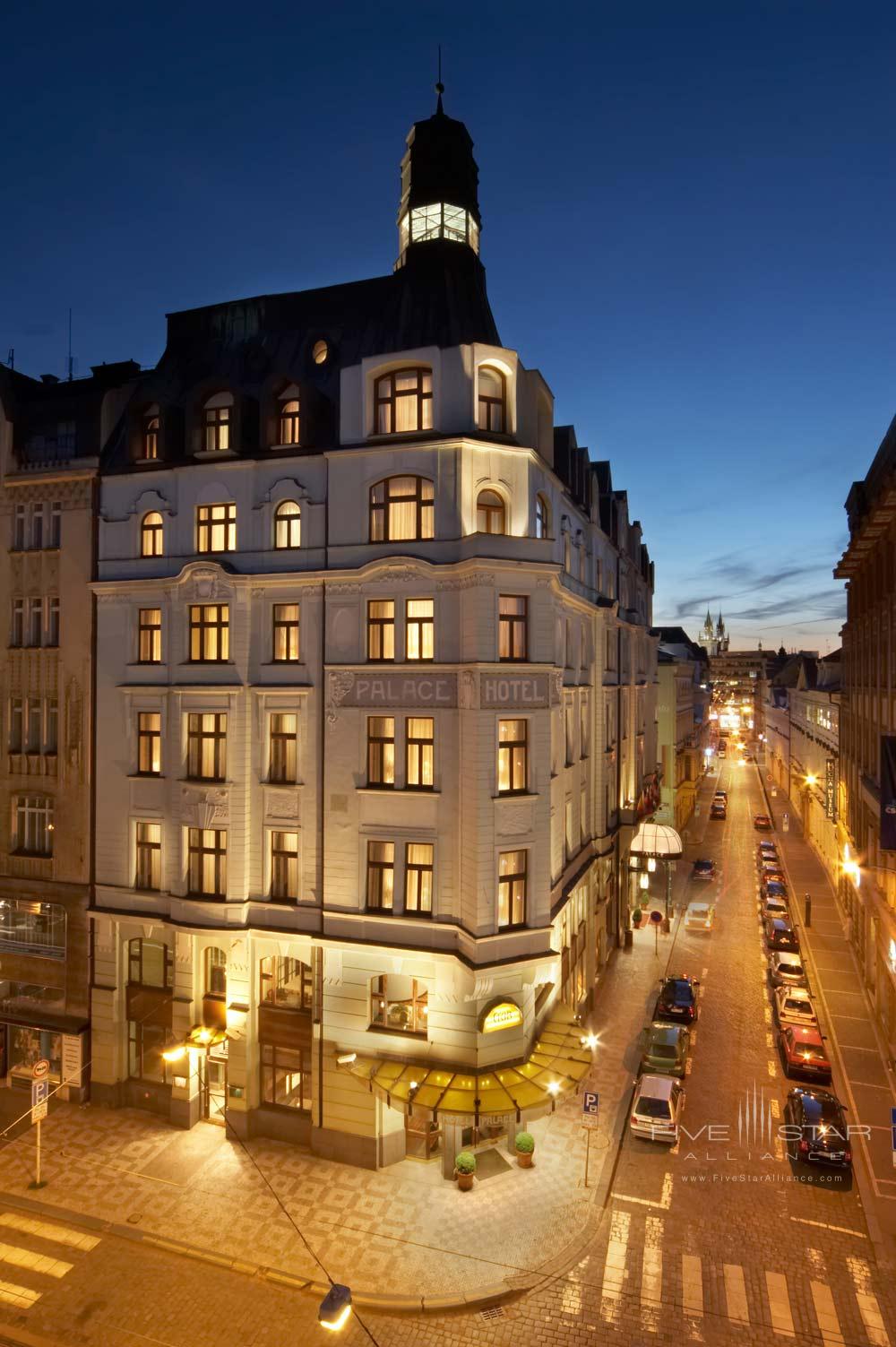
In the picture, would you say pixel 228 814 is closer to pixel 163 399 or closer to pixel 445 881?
pixel 445 881

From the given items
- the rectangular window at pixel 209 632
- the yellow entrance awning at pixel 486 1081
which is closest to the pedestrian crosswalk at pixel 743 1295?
the yellow entrance awning at pixel 486 1081


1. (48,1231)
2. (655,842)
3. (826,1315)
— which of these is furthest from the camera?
(655,842)

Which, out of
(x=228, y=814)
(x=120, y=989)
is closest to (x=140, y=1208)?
(x=120, y=989)

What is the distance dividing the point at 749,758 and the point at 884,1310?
153m

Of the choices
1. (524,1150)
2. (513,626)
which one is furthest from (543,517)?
(524,1150)

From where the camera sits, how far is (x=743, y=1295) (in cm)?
1717

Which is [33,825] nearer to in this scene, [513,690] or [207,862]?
[207,862]

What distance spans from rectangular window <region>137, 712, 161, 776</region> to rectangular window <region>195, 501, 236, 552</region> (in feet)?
20.6

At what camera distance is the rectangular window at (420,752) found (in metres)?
21.9

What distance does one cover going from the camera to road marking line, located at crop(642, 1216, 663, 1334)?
1653 cm

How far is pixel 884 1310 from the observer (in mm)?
16688

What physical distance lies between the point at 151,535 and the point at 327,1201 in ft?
72.5

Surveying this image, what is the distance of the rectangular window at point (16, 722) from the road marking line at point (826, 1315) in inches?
1176

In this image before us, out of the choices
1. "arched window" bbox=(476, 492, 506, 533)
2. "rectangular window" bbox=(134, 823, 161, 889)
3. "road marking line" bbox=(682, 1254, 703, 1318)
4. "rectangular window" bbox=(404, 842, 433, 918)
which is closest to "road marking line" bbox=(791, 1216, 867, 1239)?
"road marking line" bbox=(682, 1254, 703, 1318)
